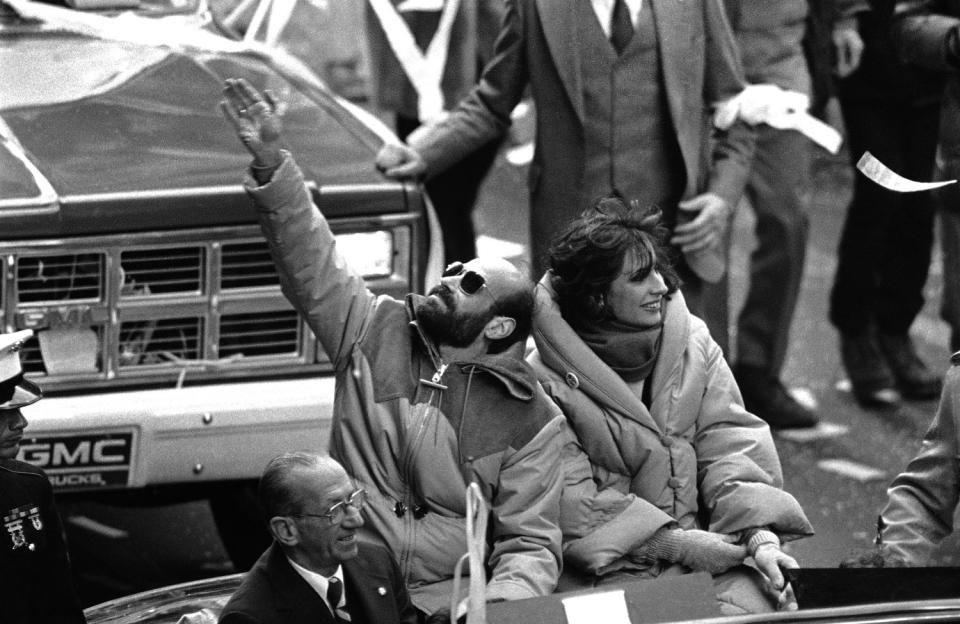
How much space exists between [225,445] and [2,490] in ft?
5.13

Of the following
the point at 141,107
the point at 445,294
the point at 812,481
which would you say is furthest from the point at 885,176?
the point at 812,481

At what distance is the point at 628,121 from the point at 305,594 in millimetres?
2842

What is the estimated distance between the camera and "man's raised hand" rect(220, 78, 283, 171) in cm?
486

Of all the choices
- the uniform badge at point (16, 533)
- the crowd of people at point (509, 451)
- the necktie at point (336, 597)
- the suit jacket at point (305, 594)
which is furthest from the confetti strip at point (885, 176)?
the uniform badge at point (16, 533)

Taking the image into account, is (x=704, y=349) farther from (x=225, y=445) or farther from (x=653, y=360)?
(x=225, y=445)

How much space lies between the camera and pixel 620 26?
6.55 m

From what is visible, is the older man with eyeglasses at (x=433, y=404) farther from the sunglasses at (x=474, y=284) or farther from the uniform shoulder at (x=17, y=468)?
the uniform shoulder at (x=17, y=468)

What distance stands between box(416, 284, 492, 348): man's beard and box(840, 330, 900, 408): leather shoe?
4.28 meters

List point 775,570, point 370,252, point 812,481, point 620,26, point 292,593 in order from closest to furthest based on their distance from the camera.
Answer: point 292,593
point 775,570
point 370,252
point 620,26
point 812,481

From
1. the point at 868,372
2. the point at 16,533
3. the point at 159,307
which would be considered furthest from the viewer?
the point at 868,372

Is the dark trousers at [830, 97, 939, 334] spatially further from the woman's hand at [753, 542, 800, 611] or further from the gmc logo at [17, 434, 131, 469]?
the woman's hand at [753, 542, 800, 611]

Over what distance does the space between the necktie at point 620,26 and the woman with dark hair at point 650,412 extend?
5.11ft

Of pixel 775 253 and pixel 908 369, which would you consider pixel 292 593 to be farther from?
pixel 908 369

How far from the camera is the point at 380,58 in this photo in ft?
30.0
